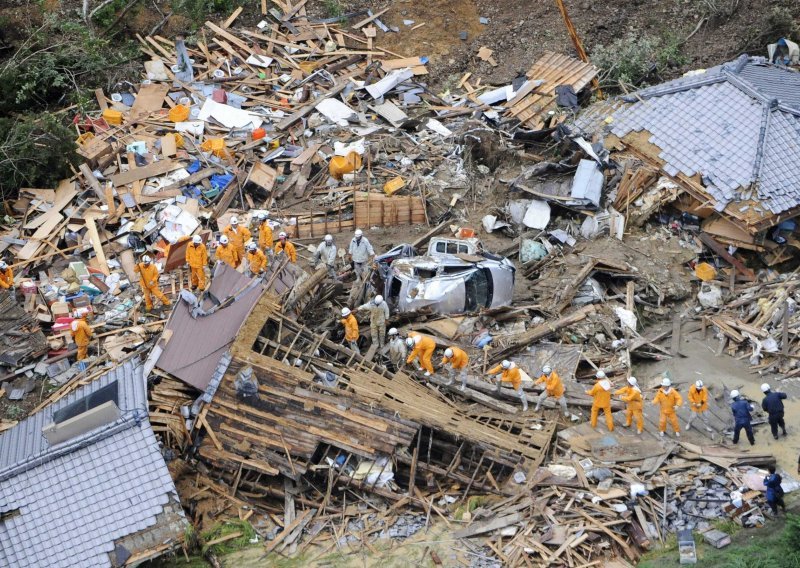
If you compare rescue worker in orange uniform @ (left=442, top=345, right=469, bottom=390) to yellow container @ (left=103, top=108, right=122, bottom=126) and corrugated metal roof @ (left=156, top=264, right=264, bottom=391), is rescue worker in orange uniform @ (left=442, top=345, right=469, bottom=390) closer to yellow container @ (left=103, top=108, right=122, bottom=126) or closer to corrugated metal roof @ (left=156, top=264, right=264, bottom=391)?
corrugated metal roof @ (left=156, top=264, right=264, bottom=391)

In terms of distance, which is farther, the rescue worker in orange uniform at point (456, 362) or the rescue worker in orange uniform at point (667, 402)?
the rescue worker in orange uniform at point (456, 362)

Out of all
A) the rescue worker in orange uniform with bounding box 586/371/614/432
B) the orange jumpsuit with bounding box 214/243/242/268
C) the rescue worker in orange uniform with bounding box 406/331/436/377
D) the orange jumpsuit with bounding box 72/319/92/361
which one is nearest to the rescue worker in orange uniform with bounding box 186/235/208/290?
the orange jumpsuit with bounding box 214/243/242/268

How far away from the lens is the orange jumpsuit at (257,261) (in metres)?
18.0

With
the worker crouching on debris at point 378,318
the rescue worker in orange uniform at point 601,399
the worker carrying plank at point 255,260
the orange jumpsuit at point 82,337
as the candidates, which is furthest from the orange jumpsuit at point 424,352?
the orange jumpsuit at point 82,337

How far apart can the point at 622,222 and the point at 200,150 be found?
31.2 feet

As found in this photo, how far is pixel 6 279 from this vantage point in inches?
722

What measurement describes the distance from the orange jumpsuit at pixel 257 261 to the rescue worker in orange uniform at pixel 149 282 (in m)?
1.72

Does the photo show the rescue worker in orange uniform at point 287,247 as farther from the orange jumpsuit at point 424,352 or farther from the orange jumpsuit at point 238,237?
the orange jumpsuit at point 424,352

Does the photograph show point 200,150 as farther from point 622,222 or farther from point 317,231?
point 622,222

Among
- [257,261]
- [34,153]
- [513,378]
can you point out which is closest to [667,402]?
[513,378]

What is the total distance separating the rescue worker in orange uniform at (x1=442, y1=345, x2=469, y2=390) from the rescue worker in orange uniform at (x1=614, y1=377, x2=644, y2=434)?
250 centimetres

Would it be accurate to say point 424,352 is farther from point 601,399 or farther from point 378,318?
point 601,399

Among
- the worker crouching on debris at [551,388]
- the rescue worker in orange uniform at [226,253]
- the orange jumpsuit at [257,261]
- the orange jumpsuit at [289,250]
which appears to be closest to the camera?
the worker crouching on debris at [551,388]

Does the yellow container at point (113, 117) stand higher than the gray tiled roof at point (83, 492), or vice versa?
the yellow container at point (113, 117)
